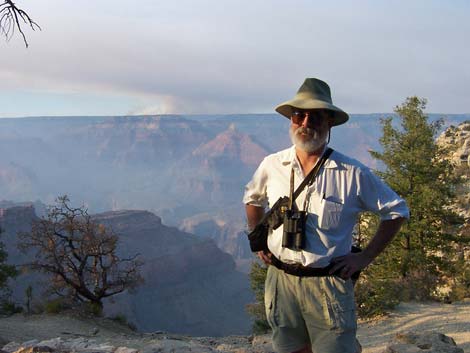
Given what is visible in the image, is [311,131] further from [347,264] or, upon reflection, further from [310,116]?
[347,264]

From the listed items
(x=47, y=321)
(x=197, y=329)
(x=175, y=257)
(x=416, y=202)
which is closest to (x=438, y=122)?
(x=416, y=202)

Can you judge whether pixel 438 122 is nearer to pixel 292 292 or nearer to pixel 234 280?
pixel 292 292

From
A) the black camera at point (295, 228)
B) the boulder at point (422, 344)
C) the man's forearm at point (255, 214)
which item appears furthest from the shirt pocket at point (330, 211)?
the boulder at point (422, 344)

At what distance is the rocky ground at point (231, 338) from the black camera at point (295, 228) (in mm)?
6228

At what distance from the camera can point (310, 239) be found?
9.26ft

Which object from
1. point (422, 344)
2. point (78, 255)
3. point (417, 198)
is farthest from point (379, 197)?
point (78, 255)

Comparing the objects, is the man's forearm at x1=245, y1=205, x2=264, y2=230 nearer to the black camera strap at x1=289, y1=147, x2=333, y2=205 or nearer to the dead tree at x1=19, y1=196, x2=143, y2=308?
the black camera strap at x1=289, y1=147, x2=333, y2=205

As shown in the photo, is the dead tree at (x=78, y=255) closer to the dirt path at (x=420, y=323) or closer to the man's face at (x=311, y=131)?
the dirt path at (x=420, y=323)

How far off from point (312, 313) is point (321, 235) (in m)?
0.49

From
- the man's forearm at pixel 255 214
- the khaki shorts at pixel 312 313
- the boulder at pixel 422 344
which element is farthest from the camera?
the boulder at pixel 422 344

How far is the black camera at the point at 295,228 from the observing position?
9.12 ft

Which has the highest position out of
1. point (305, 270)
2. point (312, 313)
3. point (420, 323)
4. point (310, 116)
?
point (310, 116)

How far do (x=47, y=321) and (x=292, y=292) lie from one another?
1266 cm

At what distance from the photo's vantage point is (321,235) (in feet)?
9.19
